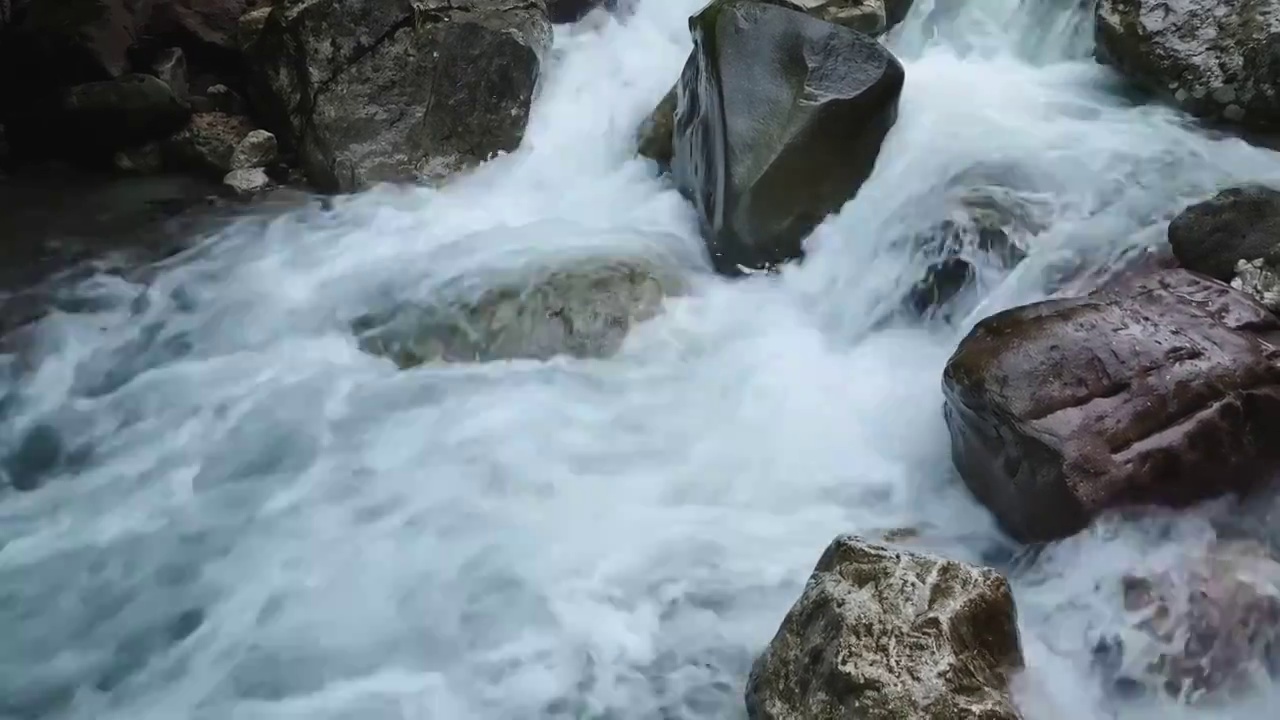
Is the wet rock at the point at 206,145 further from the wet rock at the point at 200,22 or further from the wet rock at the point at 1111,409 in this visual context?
the wet rock at the point at 1111,409

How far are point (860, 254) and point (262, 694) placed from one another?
3.84 m

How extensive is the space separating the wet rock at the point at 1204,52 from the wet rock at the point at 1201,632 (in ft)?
11.9

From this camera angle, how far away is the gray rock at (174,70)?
7828 mm

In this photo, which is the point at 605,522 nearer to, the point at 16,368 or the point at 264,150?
the point at 16,368

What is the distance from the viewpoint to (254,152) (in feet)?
25.1

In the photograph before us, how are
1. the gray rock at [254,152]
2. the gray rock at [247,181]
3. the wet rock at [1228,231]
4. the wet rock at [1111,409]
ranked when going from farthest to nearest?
the gray rock at [254,152]
the gray rock at [247,181]
the wet rock at [1228,231]
the wet rock at [1111,409]

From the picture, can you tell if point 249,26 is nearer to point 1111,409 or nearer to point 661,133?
point 661,133

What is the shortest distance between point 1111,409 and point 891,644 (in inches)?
56.0

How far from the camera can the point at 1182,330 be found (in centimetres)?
400

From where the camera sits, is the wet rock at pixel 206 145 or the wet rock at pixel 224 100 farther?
the wet rock at pixel 224 100

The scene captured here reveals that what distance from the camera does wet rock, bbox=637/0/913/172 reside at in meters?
7.34

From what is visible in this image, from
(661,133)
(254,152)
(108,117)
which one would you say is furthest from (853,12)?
(108,117)

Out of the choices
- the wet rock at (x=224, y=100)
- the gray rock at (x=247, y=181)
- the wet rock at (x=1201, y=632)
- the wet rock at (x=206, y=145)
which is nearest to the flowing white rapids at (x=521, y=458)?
the wet rock at (x=1201, y=632)

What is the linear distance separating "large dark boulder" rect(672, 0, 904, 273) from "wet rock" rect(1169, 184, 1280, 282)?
188 centimetres
